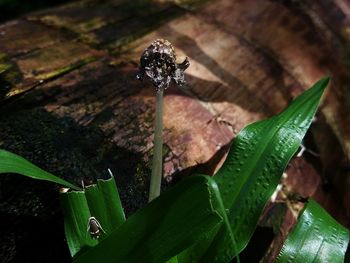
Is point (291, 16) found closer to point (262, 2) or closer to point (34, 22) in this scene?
point (262, 2)

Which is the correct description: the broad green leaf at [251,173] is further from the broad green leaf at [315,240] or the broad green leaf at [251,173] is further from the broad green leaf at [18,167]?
the broad green leaf at [18,167]

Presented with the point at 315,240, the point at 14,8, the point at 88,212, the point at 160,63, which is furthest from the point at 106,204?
the point at 14,8

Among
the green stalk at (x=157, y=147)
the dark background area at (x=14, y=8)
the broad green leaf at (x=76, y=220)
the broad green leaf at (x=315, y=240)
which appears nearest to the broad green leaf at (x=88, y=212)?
the broad green leaf at (x=76, y=220)

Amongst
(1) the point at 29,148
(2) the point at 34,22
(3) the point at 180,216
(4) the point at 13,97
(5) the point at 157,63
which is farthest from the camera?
(2) the point at 34,22

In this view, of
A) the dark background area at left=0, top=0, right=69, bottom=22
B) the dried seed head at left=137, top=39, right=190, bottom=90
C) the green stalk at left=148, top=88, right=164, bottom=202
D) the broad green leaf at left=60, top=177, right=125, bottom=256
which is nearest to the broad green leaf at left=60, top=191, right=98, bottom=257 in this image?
the broad green leaf at left=60, top=177, right=125, bottom=256

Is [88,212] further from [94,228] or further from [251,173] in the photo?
[251,173]

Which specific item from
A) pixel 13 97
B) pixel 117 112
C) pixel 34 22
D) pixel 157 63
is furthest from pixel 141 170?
pixel 34 22
